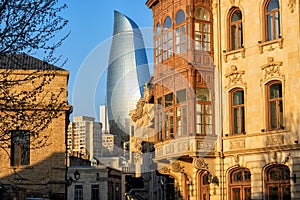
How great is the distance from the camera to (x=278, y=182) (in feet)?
109

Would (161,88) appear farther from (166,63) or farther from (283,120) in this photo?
(283,120)

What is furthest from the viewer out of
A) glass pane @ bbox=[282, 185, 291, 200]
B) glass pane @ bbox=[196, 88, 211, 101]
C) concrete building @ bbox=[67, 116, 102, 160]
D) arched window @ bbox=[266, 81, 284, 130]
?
concrete building @ bbox=[67, 116, 102, 160]

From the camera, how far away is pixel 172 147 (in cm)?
3741

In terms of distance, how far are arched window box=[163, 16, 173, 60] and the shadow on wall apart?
28.5ft

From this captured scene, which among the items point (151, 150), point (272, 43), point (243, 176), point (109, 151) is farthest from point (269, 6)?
point (109, 151)

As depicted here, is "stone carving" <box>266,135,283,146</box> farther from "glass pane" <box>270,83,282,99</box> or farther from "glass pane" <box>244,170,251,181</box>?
"glass pane" <box>244,170,251,181</box>

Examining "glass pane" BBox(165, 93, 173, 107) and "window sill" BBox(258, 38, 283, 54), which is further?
"glass pane" BBox(165, 93, 173, 107)

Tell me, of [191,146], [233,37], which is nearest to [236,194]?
[191,146]

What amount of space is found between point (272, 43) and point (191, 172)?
8469 mm

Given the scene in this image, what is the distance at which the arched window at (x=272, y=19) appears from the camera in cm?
3438

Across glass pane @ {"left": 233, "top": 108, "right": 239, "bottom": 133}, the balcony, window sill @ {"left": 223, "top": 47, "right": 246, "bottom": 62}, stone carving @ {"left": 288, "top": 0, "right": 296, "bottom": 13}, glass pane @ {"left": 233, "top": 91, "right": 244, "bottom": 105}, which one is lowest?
the balcony

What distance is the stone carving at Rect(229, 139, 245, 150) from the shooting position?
116ft

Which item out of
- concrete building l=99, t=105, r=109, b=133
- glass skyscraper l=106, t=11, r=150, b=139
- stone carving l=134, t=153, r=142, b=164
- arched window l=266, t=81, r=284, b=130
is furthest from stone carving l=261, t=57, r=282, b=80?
glass skyscraper l=106, t=11, r=150, b=139

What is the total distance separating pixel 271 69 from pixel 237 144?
14.3 feet
